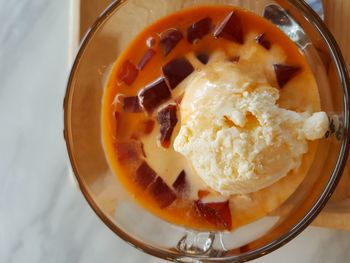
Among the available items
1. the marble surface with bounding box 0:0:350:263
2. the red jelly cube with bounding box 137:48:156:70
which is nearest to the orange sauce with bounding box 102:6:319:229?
the red jelly cube with bounding box 137:48:156:70

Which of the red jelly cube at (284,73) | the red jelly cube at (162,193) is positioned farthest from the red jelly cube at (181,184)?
the red jelly cube at (284,73)

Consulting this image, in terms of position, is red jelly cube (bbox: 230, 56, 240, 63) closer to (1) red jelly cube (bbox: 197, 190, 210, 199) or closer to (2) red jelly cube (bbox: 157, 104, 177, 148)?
(2) red jelly cube (bbox: 157, 104, 177, 148)

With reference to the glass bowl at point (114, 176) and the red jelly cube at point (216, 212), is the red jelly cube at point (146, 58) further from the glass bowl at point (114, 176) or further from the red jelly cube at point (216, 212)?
the red jelly cube at point (216, 212)

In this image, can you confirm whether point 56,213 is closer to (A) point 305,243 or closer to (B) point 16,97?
(B) point 16,97

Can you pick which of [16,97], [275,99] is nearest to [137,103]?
[275,99]

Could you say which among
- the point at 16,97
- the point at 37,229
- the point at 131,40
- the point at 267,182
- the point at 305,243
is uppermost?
the point at 131,40

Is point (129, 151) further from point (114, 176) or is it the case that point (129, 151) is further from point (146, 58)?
point (146, 58)

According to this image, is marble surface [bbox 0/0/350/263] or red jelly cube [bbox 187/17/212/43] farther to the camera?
marble surface [bbox 0/0/350/263]
